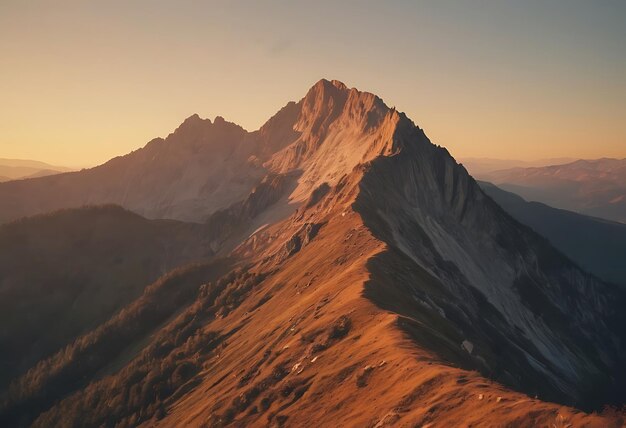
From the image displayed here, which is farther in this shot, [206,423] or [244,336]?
[244,336]

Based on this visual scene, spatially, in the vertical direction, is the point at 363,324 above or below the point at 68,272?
below

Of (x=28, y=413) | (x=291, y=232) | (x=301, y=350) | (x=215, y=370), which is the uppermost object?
(x=291, y=232)

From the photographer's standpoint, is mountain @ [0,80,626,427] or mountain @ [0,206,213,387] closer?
mountain @ [0,80,626,427]

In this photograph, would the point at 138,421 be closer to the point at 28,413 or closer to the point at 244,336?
the point at 244,336

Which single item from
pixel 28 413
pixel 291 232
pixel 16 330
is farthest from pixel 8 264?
pixel 291 232

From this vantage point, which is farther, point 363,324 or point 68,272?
point 68,272
